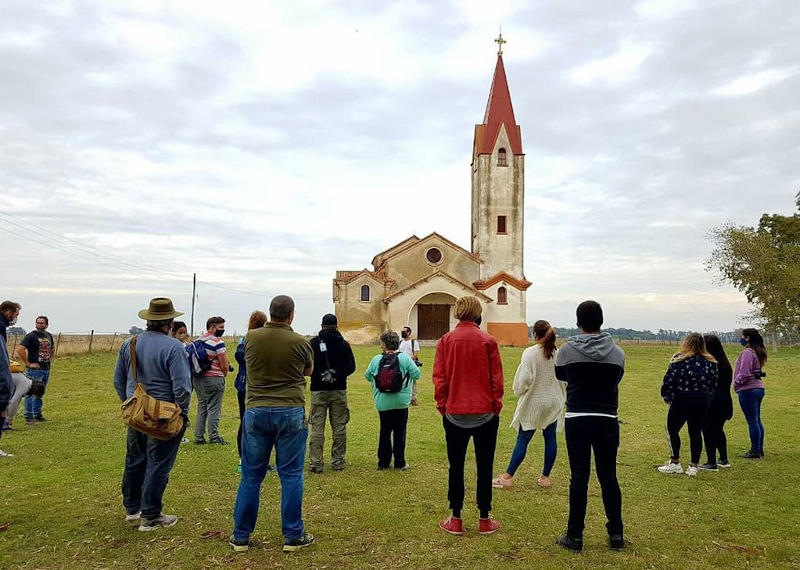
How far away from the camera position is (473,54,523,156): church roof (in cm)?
4712

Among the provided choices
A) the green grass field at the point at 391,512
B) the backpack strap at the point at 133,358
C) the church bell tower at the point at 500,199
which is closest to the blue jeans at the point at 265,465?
the green grass field at the point at 391,512

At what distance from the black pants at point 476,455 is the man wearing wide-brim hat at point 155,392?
8.41ft

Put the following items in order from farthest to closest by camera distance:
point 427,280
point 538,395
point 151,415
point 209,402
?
point 427,280
point 209,402
point 538,395
point 151,415

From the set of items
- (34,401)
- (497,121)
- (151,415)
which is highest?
(497,121)

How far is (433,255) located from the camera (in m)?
46.8

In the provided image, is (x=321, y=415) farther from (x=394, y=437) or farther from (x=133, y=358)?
(x=133, y=358)

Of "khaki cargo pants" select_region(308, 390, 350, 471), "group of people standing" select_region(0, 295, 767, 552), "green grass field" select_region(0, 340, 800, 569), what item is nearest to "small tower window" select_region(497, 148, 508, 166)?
"green grass field" select_region(0, 340, 800, 569)

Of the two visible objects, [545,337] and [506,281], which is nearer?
[545,337]

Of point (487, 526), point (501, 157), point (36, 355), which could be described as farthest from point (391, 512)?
point (501, 157)

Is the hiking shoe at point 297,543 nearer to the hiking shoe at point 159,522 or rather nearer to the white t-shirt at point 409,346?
the hiking shoe at point 159,522

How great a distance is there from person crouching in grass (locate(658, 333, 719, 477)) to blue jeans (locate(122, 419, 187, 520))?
5890mm

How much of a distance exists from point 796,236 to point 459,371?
4667 cm

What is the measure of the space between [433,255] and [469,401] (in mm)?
41181

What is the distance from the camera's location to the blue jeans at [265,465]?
550 cm
